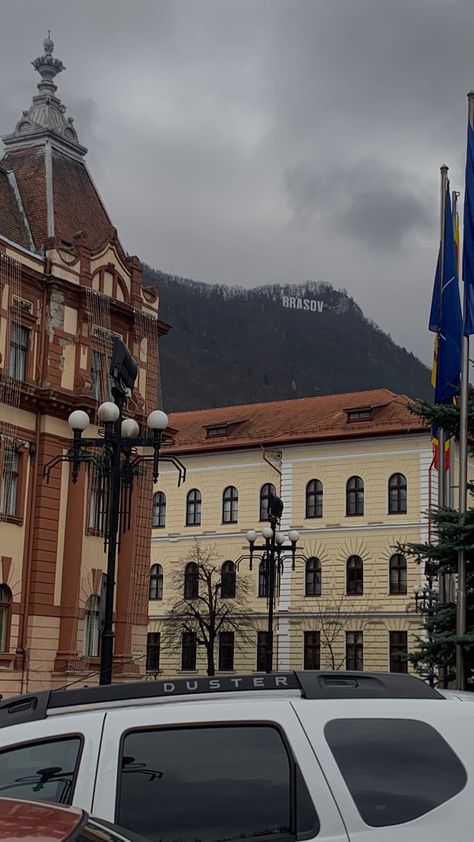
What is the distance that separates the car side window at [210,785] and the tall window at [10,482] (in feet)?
99.0

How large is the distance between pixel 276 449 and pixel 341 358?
78281 mm

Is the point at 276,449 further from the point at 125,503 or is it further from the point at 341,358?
the point at 341,358

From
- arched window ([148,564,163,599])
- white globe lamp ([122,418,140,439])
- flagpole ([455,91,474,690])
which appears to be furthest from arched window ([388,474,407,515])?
white globe lamp ([122,418,140,439])

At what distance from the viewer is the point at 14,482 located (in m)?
35.2

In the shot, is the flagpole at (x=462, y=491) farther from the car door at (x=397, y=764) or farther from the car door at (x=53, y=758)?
the car door at (x=53, y=758)

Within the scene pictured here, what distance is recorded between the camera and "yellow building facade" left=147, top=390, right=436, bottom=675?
5606cm

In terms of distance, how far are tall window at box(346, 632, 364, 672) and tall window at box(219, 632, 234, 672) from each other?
6042 millimetres

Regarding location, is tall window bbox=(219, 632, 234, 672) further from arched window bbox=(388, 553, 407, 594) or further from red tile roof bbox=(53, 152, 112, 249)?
red tile roof bbox=(53, 152, 112, 249)

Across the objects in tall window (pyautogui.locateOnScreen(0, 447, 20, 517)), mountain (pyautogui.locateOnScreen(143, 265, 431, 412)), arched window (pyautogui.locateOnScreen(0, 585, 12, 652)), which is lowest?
arched window (pyautogui.locateOnScreen(0, 585, 12, 652))

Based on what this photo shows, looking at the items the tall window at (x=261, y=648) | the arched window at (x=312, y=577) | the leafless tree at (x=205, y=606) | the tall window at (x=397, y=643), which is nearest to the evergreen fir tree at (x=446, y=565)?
the tall window at (x=397, y=643)

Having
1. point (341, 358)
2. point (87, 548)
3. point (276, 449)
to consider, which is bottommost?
point (87, 548)

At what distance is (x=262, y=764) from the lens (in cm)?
484

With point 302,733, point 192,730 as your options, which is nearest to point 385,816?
point 302,733

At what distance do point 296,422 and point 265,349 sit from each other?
75026 millimetres
